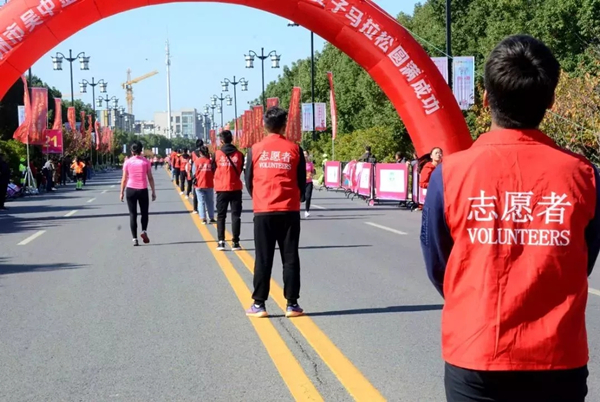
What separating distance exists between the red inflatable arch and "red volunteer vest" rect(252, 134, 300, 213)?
12827 millimetres

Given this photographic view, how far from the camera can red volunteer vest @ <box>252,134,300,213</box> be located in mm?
8008

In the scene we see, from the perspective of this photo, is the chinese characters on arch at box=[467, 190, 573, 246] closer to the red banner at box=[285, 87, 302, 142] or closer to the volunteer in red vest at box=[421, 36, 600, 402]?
the volunteer in red vest at box=[421, 36, 600, 402]

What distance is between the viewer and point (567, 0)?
1437 inches

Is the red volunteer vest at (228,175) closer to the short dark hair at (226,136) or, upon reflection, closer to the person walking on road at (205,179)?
the short dark hair at (226,136)

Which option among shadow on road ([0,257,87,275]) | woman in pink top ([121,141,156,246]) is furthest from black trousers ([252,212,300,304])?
woman in pink top ([121,141,156,246])

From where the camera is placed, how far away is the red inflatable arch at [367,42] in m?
20.5

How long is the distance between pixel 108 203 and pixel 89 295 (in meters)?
20.9

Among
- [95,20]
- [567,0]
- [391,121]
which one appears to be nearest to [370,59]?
[95,20]

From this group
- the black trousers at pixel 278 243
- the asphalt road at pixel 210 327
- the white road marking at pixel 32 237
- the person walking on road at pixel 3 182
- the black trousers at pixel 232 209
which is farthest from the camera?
the person walking on road at pixel 3 182

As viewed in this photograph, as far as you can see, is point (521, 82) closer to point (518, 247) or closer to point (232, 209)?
point (518, 247)

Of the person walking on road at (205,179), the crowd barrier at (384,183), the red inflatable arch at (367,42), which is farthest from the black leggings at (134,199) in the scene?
the crowd barrier at (384,183)

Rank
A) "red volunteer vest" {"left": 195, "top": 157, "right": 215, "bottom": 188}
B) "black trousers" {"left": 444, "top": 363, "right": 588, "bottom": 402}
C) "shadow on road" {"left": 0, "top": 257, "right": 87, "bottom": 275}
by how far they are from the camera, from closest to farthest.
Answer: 1. "black trousers" {"left": 444, "top": 363, "right": 588, "bottom": 402}
2. "shadow on road" {"left": 0, "top": 257, "right": 87, "bottom": 275}
3. "red volunteer vest" {"left": 195, "top": 157, "right": 215, "bottom": 188}

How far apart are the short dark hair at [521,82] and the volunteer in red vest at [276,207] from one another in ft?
17.5

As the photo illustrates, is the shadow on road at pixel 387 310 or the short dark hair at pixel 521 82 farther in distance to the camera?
the shadow on road at pixel 387 310
